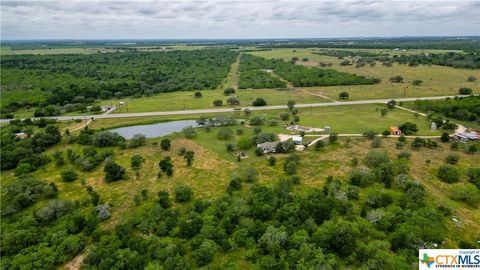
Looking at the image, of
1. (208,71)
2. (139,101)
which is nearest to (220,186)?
(139,101)

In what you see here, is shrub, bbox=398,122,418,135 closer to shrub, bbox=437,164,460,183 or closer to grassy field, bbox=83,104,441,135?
grassy field, bbox=83,104,441,135

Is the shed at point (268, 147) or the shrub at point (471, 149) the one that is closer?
the shrub at point (471, 149)

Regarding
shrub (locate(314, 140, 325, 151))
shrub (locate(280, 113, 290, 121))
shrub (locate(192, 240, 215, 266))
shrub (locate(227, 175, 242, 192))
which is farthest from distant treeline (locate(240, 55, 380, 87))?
shrub (locate(192, 240, 215, 266))

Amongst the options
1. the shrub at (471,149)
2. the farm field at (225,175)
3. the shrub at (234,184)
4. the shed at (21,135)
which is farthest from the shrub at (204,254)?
the shed at (21,135)

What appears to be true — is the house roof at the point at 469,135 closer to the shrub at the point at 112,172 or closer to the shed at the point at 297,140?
the shed at the point at 297,140

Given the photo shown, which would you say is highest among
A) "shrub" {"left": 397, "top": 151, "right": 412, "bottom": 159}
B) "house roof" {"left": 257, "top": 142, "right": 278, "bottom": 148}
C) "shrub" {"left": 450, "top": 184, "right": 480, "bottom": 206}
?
"house roof" {"left": 257, "top": 142, "right": 278, "bottom": 148}

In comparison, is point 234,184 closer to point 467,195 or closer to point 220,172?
point 220,172
